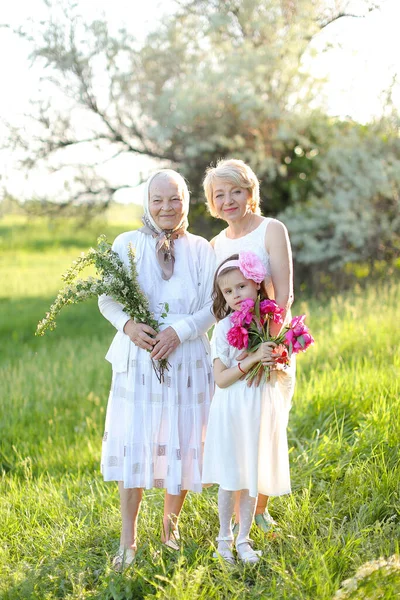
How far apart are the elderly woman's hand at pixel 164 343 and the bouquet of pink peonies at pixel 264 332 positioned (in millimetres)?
356

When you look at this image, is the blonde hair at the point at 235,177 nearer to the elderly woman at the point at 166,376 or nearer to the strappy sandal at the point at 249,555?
the elderly woman at the point at 166,376

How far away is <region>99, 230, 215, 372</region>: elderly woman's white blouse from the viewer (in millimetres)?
4012

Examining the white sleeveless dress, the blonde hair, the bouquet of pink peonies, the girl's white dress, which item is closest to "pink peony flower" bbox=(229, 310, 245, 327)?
the bouquet of pink peonies

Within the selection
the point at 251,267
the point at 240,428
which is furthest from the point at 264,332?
the point at 240,428

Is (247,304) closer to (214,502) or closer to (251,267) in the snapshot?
(251,267)

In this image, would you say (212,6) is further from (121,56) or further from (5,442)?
(5,442)

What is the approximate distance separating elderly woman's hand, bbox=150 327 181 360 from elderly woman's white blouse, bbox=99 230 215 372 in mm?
79

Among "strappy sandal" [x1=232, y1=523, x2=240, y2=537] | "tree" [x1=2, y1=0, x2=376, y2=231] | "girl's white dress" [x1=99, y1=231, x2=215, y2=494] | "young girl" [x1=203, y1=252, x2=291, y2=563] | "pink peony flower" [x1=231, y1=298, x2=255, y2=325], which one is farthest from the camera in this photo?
"tree" [x1=2, y1=0, x2=376, y2=231]

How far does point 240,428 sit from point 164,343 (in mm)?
577

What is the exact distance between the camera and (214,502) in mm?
4527

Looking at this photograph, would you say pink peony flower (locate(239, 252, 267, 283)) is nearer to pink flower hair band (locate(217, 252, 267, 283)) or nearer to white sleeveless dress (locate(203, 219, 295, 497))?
pink flower hair band (locate(217, 252, 267, 283))

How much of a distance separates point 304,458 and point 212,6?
383 inches

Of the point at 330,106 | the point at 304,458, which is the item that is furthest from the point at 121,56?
the point at 304,458

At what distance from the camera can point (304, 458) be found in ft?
16.1
